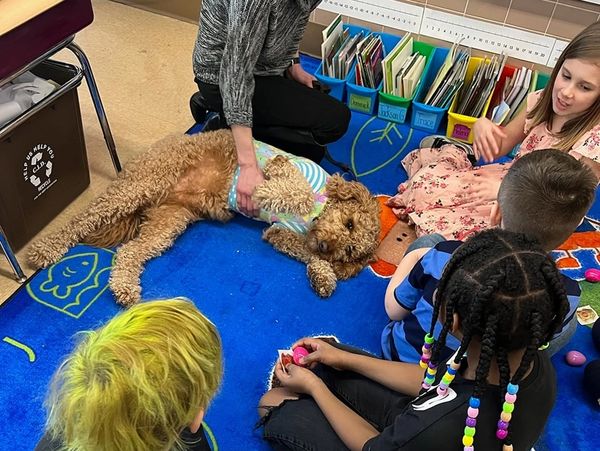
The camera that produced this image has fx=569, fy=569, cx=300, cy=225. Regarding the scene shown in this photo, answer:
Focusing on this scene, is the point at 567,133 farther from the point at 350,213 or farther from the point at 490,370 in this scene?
the point at 490,370

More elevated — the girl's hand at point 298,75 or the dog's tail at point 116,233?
the girl's hand at point 298,75

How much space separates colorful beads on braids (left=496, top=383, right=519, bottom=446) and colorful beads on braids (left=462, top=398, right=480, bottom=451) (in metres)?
0.05

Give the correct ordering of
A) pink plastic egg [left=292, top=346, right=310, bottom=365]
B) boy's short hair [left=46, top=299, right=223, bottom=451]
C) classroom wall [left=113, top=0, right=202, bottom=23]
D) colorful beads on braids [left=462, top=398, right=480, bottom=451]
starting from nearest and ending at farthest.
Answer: boy's short hair [left=46, top=299, right=223, bottom=451], colorful beads on braids [left=462, top=398, right=480, bottom=451], pink plastic egg [left=292, top=346, right=310, bottom=365], classroom wall [left=113, top=0, right=202, bottom=23]

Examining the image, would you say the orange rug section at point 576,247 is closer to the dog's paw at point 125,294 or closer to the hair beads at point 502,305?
the hair beads at point 502,305

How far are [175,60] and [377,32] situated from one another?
1143mm

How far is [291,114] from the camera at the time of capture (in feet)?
7.98

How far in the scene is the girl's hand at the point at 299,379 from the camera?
1.60 m

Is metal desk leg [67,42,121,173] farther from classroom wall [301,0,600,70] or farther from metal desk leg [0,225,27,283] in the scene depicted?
classroom wall [301,0,600,70]

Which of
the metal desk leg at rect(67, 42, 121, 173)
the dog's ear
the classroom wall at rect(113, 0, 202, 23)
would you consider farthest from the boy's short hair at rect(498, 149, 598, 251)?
the classroom wall at rect(113, 0, 202, 23)

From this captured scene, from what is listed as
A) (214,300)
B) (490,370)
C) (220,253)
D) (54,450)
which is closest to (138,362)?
(54,450)

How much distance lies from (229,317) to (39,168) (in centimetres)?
89

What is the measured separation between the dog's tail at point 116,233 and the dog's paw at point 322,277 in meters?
0.71

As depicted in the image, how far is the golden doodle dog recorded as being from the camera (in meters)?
2.14

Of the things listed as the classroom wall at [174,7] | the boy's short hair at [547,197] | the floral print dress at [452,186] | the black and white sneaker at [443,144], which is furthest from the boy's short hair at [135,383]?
the classroom wall at [174,7]
